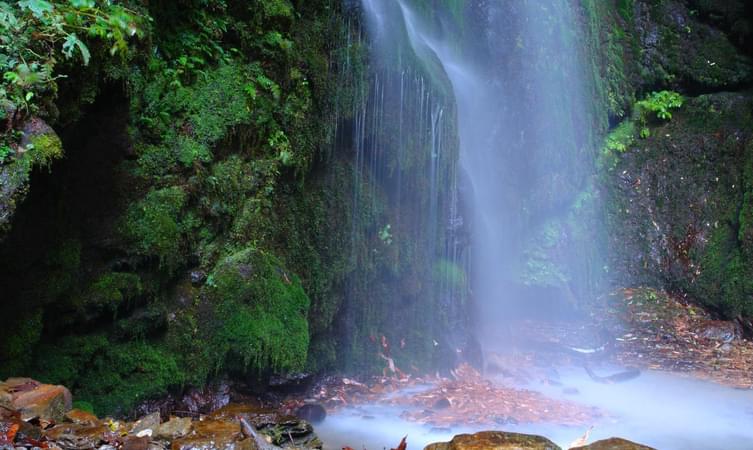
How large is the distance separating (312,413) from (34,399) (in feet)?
9.31

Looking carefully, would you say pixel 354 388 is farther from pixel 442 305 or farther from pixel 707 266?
pixel 707 266

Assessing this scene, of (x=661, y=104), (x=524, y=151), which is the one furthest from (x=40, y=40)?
(x=661, y=104)

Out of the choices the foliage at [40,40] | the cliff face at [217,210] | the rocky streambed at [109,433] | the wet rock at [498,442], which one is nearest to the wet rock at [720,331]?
the cliff face at [217,210]

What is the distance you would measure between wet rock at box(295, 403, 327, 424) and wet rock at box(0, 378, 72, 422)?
8.07ft

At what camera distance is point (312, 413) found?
18.0ft

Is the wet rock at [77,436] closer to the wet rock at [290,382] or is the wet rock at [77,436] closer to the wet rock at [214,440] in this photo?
the wet rock at [214,440]

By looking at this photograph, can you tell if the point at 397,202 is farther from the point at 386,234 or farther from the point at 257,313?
the point at 257,313

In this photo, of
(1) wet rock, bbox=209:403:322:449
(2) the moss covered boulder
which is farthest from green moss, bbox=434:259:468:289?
(2) the moss covered boulder

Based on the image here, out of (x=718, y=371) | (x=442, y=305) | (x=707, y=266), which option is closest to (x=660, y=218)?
(x=707, y=266)

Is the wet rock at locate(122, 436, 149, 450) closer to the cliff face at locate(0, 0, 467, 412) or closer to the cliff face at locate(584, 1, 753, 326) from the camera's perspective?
the cliff face at locate(0, 0, 467, 412)

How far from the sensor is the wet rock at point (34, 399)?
297 centimetres

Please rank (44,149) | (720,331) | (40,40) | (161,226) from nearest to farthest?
(44,149) → (40,40) → (161,226) → (720,331)

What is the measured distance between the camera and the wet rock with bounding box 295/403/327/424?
17.8 feet

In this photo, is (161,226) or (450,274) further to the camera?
(450,274)
